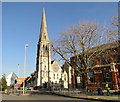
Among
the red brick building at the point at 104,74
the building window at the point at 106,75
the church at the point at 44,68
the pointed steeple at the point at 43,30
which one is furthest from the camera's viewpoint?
the pointed steeple at the point at 43,30

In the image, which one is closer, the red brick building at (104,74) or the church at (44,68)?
the red brick building at (104,74)

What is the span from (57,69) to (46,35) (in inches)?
836

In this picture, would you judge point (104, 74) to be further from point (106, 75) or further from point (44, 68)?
point (44, 68)

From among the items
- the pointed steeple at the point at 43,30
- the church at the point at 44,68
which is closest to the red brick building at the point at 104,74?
the church at the point at 44,68

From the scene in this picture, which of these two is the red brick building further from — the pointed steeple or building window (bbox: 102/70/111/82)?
the pointed steeple

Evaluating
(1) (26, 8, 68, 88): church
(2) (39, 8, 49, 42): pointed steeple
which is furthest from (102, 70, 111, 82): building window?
(2) (39, 8, 49, 42): pointed steeple

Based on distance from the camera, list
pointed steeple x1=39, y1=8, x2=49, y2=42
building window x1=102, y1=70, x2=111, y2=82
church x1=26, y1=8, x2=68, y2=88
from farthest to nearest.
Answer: pointed steeple x1=39, y1=8, x2=49, y2=42 < church x1=26, y1=8, x2=68, y2=88 < building window x1=102, y1=70, x2=111, y2=82

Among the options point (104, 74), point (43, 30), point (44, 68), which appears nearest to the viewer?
point (104, 74)

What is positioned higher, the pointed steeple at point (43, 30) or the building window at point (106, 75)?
the pointed steeple at point (43, 30)

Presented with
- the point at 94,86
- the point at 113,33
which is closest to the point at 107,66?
the point at 94,86

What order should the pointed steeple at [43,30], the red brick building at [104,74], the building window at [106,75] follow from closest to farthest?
the red brick building at [104,74] → the building window at [106,75] → the pointed steeple at [43,30]

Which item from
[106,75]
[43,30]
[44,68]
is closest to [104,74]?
[106,75]

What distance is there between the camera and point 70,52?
22312 mm

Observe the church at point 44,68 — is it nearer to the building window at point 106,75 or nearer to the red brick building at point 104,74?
the red brick building at point 104,74
